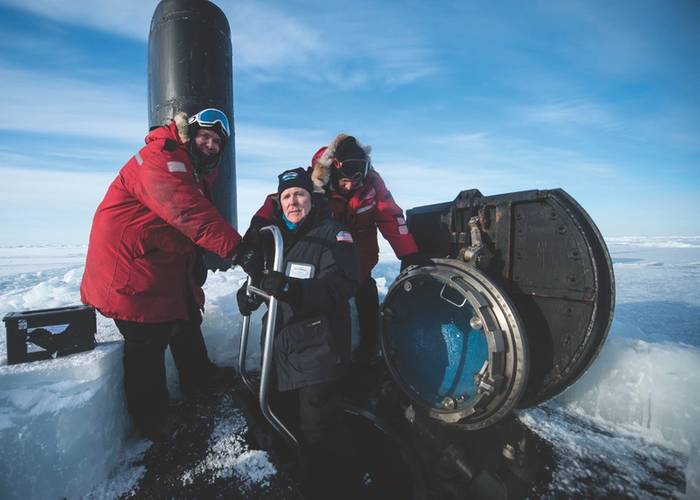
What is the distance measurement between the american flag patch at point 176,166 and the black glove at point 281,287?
975 millimetres

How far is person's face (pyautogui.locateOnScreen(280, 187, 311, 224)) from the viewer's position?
208 cm

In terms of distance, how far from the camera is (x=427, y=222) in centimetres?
300

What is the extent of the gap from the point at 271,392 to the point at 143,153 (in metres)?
2.07

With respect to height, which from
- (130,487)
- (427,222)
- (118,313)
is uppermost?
(427,222)

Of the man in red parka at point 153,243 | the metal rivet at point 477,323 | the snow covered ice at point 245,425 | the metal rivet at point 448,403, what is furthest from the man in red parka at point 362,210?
the snow covered ice at point 245,425

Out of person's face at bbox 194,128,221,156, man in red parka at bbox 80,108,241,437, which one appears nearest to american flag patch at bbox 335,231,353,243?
man in red parka at bbox 80,108,241,437

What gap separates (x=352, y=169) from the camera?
8.91 ft

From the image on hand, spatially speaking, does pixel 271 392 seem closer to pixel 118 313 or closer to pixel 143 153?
pixel 118 313

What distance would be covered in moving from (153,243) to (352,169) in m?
1.65

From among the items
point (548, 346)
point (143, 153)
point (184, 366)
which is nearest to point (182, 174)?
point (143, 153)

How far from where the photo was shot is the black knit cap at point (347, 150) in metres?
2.68

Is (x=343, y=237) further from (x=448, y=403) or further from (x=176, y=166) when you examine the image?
(x=448, y=403)

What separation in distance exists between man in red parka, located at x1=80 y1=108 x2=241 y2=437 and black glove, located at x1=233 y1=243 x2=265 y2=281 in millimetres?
51

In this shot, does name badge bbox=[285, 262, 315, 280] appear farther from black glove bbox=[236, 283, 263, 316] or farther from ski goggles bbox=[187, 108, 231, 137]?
ski goggles bbox=[187, 108, 231, 137]
